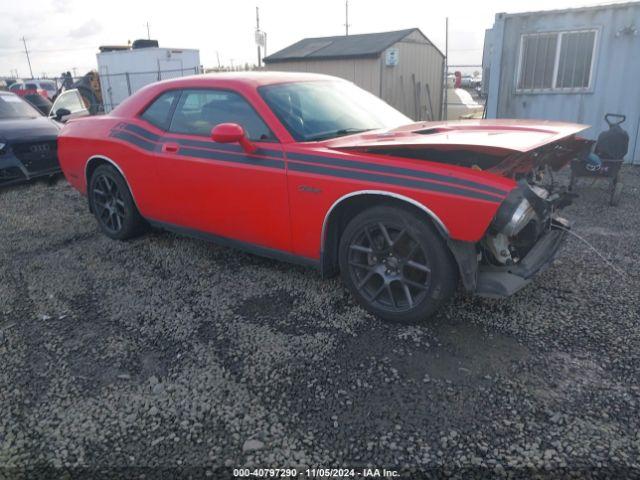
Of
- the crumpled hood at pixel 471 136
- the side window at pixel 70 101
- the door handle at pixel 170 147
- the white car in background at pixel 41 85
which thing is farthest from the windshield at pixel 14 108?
the white car in background at pixel 41 85

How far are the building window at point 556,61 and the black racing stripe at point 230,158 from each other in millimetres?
7318

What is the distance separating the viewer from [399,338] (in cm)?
305

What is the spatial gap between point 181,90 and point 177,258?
147 cm

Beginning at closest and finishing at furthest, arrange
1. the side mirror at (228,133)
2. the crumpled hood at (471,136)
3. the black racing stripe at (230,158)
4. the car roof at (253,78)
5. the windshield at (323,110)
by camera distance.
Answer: the crumpled hood at (471,136)
the side mirror at (228,133)
the black racing stripe at (230,158)
the windshield at (323,110)
the car roof at (253,78)

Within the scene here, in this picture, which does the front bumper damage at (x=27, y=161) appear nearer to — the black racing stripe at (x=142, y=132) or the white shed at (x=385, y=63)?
the black racing stripe at (x=142, y=132)

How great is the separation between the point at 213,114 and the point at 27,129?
484 cm

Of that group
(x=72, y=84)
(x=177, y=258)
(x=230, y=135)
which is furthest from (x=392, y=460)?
(x=72, y=84)

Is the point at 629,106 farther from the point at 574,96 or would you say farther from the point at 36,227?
the point at 36,227

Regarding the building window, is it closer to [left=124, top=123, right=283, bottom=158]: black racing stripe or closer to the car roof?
the car roof

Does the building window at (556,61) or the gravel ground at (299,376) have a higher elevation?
the building window at (556,61)

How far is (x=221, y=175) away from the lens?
3719 mm

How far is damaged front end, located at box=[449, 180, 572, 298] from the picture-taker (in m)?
2.72

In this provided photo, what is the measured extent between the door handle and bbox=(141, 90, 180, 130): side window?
0.21m

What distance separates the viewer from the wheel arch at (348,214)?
2.91m
